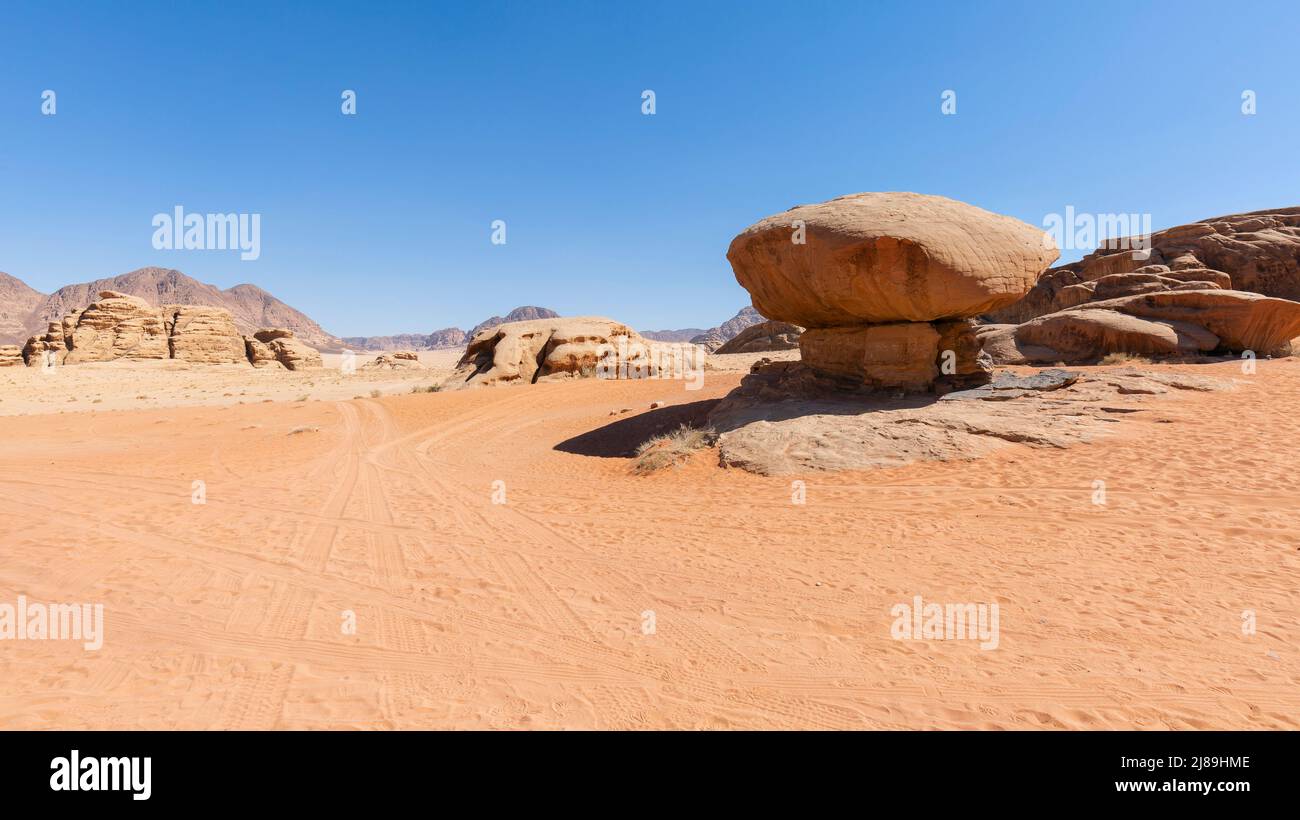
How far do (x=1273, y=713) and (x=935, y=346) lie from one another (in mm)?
8839

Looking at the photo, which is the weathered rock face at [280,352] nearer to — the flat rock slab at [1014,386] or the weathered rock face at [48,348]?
the weathered rock face at [48,348]

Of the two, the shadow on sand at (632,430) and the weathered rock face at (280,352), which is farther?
the weathered rock face at (280,352)

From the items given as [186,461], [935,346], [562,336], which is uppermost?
[562,336]

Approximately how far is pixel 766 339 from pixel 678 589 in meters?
33.9

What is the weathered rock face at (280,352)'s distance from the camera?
41906 mm

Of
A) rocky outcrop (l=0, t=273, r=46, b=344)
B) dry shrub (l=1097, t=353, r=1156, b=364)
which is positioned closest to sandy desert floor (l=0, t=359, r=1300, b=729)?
dry shrub (l=1097, t=353, r=1156, b=364)

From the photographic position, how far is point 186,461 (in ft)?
36.9

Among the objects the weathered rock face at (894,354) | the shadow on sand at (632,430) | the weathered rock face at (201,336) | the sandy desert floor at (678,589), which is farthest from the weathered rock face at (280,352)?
the weathered rock face at (894,354)

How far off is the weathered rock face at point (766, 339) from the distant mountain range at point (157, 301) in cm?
9298

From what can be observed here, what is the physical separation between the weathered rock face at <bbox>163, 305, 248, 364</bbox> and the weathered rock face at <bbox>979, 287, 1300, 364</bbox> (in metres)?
47.1

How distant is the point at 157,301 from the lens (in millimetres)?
123125

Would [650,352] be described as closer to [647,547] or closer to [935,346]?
[935,346]
